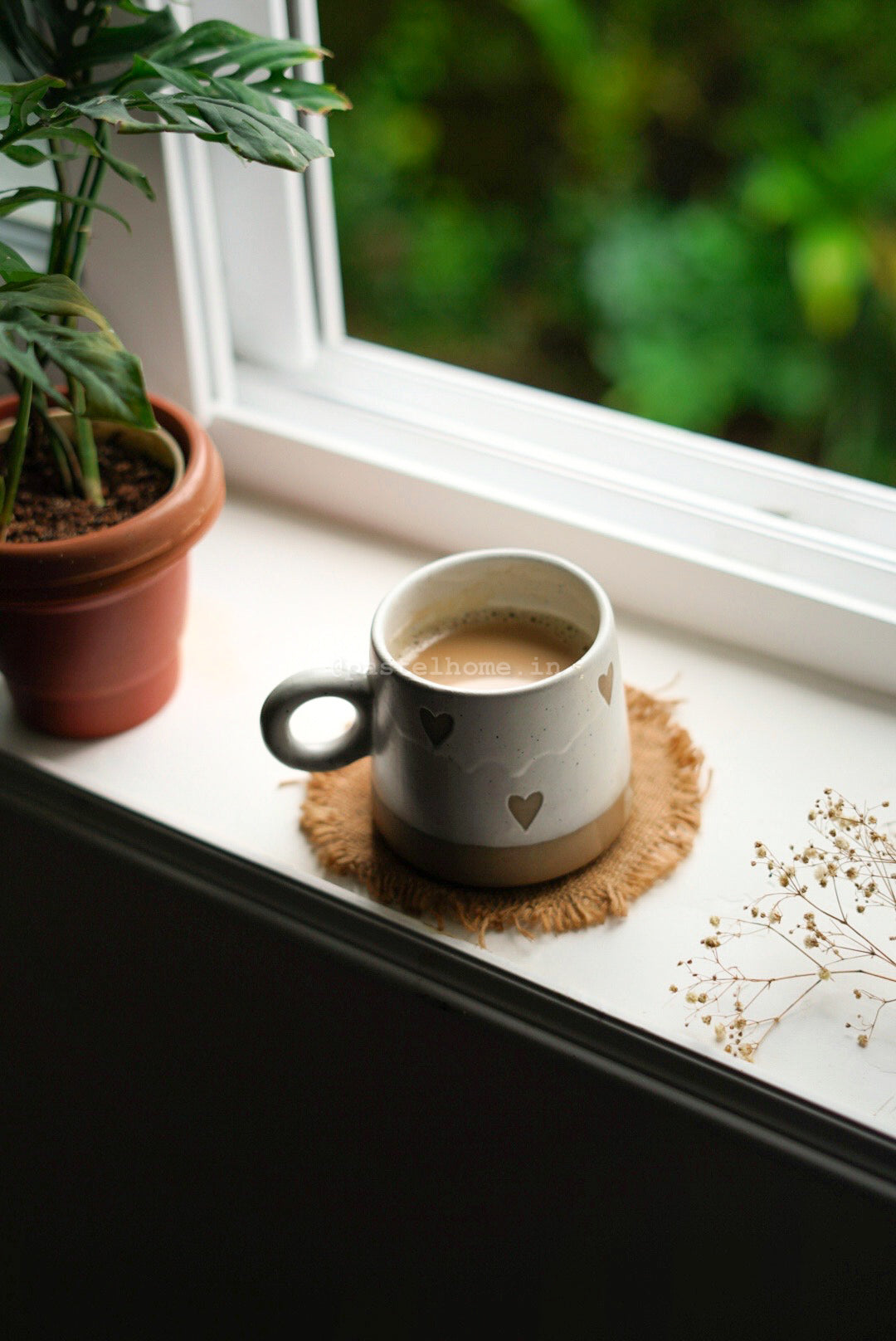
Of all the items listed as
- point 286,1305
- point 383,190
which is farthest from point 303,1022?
point 383,190

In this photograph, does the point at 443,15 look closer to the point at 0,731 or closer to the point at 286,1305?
the point at 0,731

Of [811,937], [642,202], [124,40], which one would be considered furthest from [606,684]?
[642,202]

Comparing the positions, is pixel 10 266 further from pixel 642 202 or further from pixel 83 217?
pixel 642 202

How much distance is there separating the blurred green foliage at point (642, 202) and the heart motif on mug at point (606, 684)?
1213mm

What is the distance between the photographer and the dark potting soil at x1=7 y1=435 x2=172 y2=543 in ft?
2.03

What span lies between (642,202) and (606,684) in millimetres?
1536

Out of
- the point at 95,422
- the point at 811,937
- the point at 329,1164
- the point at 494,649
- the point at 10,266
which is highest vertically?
the point at 10,266

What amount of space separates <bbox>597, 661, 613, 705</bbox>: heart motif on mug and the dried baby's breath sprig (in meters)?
0.10

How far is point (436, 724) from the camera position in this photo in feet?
1.66

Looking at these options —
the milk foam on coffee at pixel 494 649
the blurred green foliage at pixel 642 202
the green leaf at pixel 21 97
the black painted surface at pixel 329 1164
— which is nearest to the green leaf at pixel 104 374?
the green leaf at pixel 21 97

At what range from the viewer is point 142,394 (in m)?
0.41

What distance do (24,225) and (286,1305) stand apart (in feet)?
2.56

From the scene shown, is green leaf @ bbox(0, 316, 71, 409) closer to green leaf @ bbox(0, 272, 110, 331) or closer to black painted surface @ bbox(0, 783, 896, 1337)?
green leaf @ bbox(0, 272, 110, 331)

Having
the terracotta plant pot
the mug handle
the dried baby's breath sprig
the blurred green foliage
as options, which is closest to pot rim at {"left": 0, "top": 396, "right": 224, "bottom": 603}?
the terracotta plant pot
